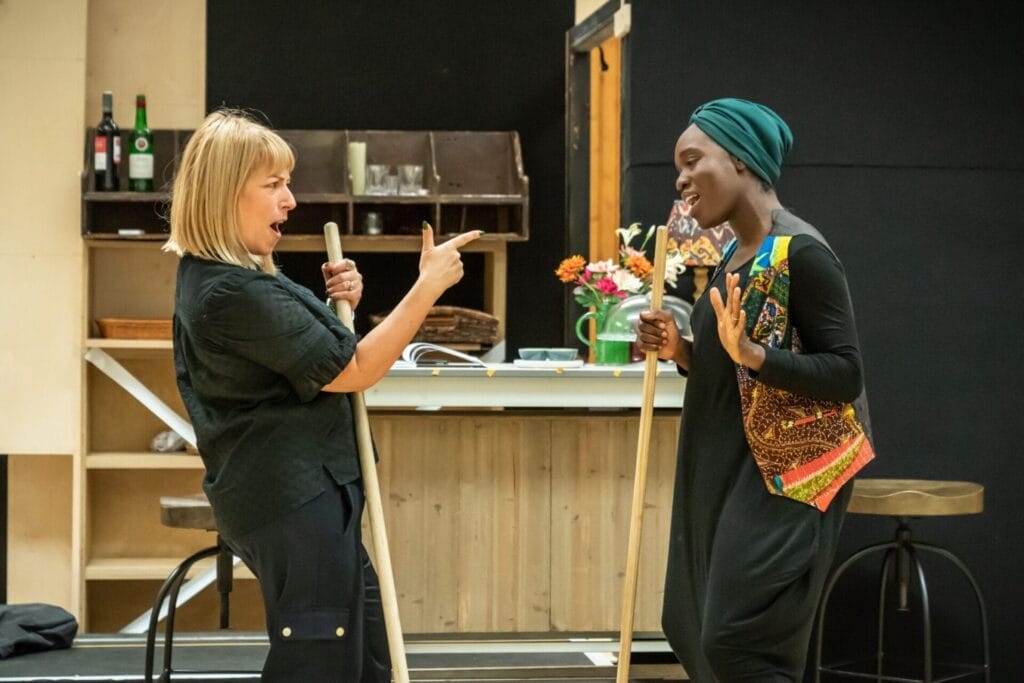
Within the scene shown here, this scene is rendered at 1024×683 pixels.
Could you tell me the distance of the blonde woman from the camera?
7.46ft

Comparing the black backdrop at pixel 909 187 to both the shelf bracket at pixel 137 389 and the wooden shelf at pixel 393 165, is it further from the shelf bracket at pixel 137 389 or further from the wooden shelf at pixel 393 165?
the shelf bracket at pixel 137 389

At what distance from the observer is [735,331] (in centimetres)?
247

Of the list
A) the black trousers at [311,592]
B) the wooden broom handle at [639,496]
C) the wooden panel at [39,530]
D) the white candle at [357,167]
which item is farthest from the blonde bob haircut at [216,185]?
the wooden panel at [39,530]

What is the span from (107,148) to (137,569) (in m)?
1.76

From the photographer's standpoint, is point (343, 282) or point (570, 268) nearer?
point (343, 282)

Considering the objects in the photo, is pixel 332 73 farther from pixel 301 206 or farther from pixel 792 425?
pixel 792 425

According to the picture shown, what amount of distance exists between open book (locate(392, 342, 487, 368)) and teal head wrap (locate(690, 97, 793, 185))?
5.20ft

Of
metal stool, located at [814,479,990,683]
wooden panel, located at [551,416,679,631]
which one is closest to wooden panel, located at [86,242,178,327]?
wooden panel, located at [551,416,679,631]

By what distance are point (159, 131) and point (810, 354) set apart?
398 cm

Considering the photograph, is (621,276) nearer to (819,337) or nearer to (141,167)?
(819,337)

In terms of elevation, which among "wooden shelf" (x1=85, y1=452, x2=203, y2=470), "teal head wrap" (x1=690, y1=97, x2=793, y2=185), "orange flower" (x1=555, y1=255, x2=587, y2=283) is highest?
"teal head wrap" (x1=690, y1=97, x2=793, y2=185)

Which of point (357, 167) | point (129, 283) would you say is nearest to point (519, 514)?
point (357, 167)

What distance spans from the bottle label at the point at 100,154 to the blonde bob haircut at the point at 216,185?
Result: 11.6ft

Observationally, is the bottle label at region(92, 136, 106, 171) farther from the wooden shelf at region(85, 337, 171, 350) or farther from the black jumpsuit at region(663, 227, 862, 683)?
the black jumpsuit at region(663, 227, 862, 683)
